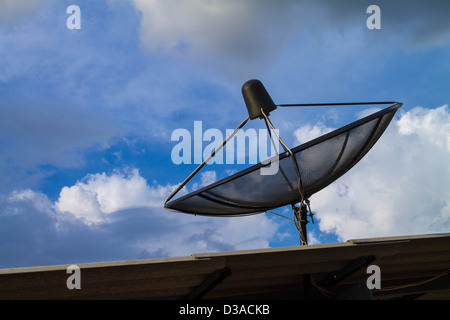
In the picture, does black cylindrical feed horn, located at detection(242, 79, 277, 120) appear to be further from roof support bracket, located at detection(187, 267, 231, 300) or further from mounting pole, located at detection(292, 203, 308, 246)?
roof support bracket, located at detection(187, 267, 231, 300)

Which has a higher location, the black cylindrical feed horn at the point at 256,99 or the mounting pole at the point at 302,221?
the black cylindrical feed horn at the point at 256,99

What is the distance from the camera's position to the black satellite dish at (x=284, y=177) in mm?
6371

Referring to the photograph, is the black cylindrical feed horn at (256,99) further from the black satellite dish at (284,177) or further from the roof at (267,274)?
the roof at (267,274)

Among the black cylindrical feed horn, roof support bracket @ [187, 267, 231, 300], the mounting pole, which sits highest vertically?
the black cylindrical feed horn

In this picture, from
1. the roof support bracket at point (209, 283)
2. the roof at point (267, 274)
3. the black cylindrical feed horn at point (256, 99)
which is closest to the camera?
the roof at point (267, 274)

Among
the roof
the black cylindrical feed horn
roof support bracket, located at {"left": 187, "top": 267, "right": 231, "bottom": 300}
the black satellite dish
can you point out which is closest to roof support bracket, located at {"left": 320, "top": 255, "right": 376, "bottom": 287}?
the roof

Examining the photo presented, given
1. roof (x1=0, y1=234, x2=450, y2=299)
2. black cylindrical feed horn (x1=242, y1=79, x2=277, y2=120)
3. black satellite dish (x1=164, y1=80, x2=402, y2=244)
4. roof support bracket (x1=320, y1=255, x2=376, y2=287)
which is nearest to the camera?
roof (x1=0, y1=234, x2=450, y2=299)

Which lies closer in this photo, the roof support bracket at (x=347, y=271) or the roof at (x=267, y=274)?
the roof at (x=267, y=274)

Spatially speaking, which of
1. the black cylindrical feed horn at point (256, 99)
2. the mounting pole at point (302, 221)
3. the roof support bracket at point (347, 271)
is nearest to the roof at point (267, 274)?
the roof support bracket at point (347, 271)

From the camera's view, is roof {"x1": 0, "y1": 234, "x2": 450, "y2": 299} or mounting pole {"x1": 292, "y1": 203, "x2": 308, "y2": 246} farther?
mounting pole {"x1": 292, "y1": 203, "x2": 308, "y2": 246}

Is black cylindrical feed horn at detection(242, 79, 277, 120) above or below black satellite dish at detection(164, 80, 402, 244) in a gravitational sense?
above

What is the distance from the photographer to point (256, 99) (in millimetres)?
7031

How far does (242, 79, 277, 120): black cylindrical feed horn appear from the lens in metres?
7.01
